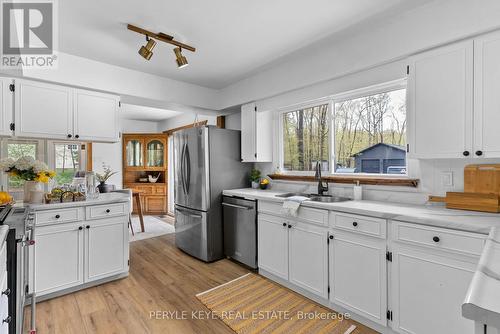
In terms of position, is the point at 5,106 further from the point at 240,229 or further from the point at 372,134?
the point at 372,134

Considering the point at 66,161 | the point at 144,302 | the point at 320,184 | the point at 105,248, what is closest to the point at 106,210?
the point at 105,248

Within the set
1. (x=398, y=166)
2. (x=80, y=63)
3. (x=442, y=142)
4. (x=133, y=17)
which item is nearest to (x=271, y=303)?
(x=398, y=166)

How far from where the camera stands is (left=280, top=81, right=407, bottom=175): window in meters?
2.43

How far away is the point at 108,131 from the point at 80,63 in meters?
0.79

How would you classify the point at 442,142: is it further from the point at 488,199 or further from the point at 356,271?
the point at 356,271

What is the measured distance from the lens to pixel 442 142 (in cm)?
186

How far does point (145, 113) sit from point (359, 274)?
5495 millimetres

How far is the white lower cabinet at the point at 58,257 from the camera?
233 centimetres

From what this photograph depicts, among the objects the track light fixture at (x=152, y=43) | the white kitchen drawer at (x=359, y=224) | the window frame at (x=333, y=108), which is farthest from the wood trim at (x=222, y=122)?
the white kitchen drawer at (x=359, y=224)

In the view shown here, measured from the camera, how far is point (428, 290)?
1.62 metres

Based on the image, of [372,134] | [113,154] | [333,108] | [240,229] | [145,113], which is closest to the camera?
[372,134]

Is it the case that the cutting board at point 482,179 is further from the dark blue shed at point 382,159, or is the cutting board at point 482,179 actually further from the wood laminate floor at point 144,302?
the wood laminate floor at point 144,302

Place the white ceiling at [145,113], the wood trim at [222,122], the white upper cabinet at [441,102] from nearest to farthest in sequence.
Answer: the white upper cabinet at [441,102] < the wood trim at [222,122] < the white ceiling at [145,113]

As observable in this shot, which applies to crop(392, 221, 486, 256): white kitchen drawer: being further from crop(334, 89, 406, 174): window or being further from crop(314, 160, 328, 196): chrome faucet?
crop(314, 160, 328, 196): chrome faucet
